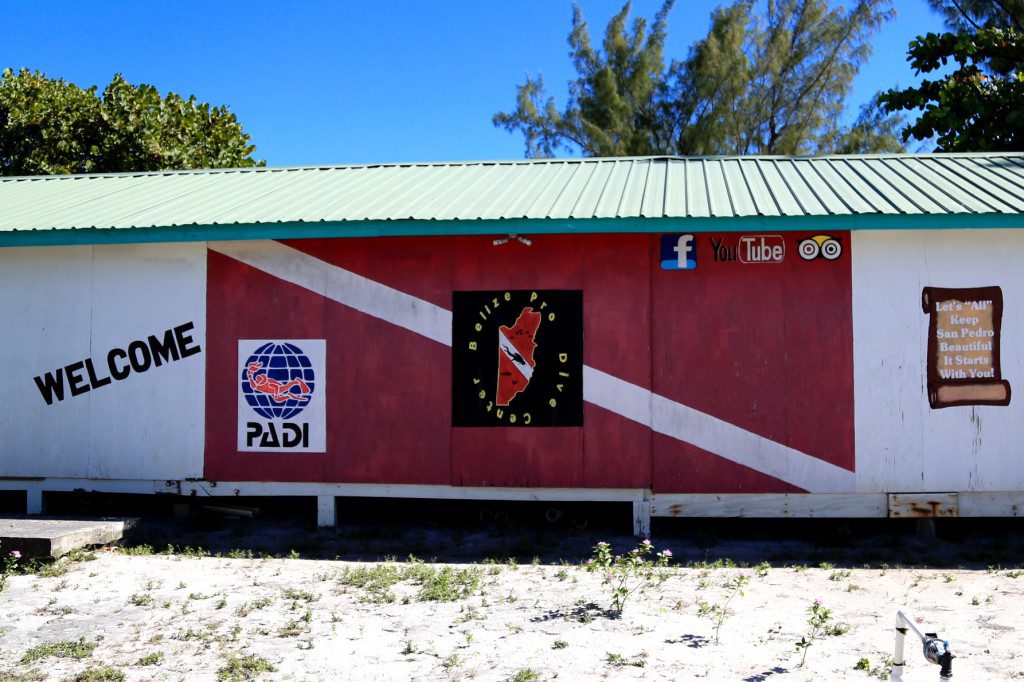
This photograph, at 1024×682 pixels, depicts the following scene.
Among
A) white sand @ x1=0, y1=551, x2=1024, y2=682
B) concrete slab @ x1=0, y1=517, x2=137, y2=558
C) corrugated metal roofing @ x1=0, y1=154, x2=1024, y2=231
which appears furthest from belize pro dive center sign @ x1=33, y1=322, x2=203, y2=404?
white sand @ x1=0, y1=551, x2=1024, y2=682

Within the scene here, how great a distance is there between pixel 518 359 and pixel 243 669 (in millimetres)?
4093

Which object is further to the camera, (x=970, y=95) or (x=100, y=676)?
(x=970, y=95)

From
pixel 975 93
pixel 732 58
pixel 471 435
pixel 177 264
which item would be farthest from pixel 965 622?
pixel 732 58

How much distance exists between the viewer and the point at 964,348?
796 centimetres

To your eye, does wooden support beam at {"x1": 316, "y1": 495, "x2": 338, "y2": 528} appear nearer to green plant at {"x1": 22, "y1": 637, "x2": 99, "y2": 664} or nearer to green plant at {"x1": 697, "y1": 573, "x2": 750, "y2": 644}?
green plant at {"x1": 22, "y1": 637, "x2": 99, "y2": 664}

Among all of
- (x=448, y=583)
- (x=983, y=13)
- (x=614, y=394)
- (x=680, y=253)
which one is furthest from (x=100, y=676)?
(x=983, y=13)

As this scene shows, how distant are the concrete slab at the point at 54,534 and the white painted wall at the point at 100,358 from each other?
769 millimetres

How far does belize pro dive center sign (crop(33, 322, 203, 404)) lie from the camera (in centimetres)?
870

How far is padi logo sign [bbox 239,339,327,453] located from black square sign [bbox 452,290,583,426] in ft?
4.39

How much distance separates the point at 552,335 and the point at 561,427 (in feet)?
2.80

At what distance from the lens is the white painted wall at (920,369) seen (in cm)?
794

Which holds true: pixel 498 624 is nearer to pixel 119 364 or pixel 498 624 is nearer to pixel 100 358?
pixel 119 364

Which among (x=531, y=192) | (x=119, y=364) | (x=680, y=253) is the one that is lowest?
(x=119, y=364)

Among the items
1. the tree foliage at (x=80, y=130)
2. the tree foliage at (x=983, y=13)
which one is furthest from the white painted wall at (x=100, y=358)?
the tree foliage at (x=983, y=13)
